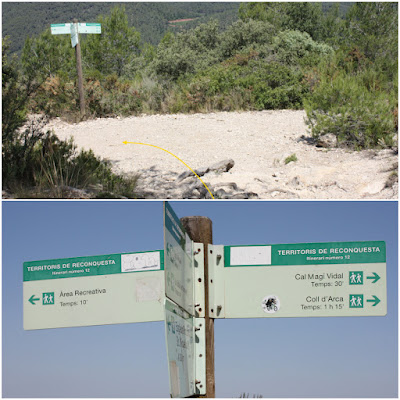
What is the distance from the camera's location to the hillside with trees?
7903mm

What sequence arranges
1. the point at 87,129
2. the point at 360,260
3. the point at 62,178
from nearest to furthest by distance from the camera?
1. the point at 360,260
2. the point at 62,178
3. the point at 87,129

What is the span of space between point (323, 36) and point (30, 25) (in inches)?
2711

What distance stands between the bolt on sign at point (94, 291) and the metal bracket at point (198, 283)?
0.53 feet

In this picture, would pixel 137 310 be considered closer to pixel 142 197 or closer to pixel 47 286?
pixel 47 286

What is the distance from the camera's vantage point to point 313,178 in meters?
6.68

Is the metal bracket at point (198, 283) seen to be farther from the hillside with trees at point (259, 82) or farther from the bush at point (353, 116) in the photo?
the bush at point (353, 116)

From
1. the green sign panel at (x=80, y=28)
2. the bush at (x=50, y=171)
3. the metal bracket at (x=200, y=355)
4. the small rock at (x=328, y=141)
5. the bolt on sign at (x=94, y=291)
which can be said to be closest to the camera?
the metal bracket at (x=200, y=355)

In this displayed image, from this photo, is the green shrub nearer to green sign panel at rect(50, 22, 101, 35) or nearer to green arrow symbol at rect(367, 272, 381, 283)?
green arrow symbol at rect(367, 272, 381, 283)

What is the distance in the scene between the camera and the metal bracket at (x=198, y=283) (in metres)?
2.36

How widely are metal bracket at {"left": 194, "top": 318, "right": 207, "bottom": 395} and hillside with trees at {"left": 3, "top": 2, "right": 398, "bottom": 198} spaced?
4.02m

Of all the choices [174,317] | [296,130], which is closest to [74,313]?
[174,317]

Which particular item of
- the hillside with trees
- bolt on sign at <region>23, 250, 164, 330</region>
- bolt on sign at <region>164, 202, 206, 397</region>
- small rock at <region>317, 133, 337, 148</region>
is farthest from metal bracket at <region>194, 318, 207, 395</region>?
small rock at <region>317, 133, 337, 148</region>

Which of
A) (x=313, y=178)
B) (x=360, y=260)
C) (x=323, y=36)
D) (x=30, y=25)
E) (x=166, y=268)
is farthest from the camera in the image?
(x=30, y=25)

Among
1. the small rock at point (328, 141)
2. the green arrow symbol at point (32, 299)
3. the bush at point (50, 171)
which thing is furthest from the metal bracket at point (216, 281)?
A: the small rock at point (328, 141)
